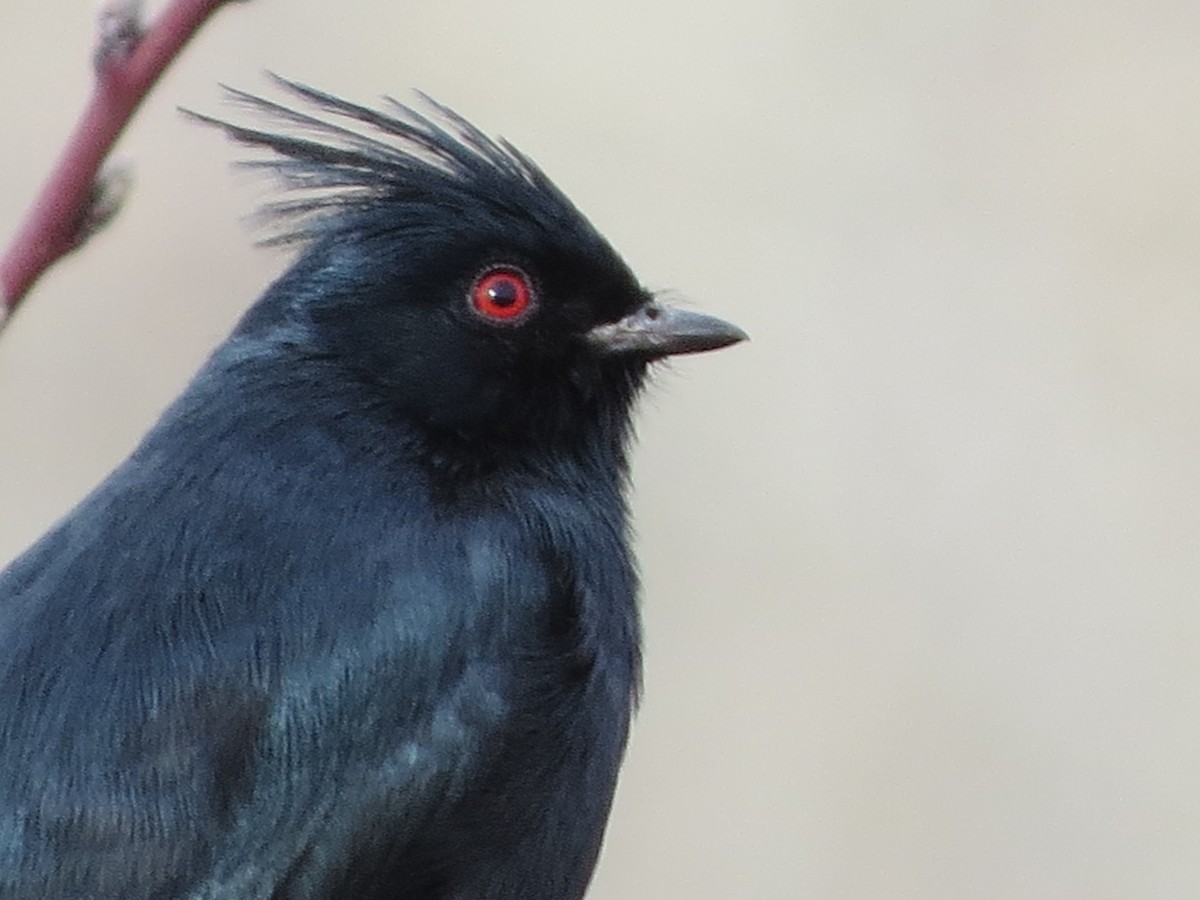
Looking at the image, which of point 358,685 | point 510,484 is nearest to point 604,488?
point 510,484

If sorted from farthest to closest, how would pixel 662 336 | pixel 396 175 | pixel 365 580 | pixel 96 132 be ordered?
pixel 662 336 → pixel 396 175 → pixel 365 580 → pixel 96 132

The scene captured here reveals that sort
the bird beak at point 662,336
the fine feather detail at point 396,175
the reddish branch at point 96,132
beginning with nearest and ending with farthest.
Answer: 1. the reddish branch at point 96,132
2. the fine feather detail at point 396,175
3. the bird beak at point 662,336

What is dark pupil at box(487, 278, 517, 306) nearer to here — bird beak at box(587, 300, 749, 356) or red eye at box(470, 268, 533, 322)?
red eye at box(470, 268, 533, 322)

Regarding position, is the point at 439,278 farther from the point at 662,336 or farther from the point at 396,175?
the point at 662,336

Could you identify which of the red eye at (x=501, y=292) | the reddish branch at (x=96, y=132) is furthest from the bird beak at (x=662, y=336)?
the reddish branch at (x=96, y=132)

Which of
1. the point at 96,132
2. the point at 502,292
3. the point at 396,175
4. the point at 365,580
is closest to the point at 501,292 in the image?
the point at 502,292

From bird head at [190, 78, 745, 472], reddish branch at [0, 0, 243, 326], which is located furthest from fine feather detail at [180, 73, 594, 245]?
reddish branch at [0, 0, 243, 326]

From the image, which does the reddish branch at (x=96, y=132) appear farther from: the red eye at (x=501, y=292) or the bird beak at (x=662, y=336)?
the bird beak at (x=662, y=336)
